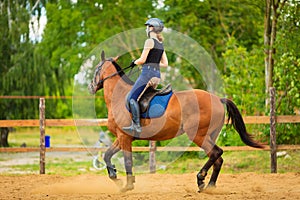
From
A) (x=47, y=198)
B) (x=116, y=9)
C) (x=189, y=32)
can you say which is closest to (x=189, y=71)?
(x=189, y=32)

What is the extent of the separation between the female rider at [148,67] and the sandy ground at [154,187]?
118 centimetres

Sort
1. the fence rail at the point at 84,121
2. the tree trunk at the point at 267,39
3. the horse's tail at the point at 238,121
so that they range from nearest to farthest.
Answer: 1. the horse's tail at the point at 238,121
2. the fence rail at the point at 84,121
3. the tree trunk at the point at 267,39

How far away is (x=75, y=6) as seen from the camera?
758 inches

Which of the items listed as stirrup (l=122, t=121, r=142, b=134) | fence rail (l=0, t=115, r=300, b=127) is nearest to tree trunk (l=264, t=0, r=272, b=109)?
fence rail (l=0, t=115, r=300, b=127)

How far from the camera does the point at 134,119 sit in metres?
7.71

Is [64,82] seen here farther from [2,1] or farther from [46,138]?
[46,138]

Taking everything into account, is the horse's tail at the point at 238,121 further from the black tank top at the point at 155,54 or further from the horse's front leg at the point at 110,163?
the horse's front leg at the point at 110,163

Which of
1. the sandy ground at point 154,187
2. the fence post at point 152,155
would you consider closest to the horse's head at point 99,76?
the sandy ground at point 154,187

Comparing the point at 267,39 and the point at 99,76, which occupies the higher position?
the point at 267,39

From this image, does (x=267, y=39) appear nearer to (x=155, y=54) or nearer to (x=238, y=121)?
(x=238, y=121)

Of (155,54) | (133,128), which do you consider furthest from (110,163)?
(155,54)

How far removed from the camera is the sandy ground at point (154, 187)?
7449 millimetres

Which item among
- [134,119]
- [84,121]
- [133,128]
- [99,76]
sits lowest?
[84,121]

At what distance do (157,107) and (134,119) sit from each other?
0.39 m
